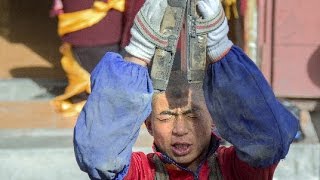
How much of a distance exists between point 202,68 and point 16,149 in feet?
8.49

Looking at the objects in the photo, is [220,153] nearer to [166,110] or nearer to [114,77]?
[166,110]

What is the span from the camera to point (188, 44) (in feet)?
7.58

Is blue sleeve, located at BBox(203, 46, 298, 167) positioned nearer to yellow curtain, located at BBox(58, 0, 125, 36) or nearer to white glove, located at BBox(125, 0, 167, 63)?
white glove, located at BBox(125, 0, 167, 63)

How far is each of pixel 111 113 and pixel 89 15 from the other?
113 inches

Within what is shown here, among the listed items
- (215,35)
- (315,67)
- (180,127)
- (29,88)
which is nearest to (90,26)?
(29,88)

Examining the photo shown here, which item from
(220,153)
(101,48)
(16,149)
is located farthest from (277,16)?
(220,153)

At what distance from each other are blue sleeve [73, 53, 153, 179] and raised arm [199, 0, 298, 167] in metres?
0.19

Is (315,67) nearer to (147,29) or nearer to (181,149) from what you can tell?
(181,149)

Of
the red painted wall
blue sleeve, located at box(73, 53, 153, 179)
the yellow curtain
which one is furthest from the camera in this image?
the red painted wall

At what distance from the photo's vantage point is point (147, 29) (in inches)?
89.0

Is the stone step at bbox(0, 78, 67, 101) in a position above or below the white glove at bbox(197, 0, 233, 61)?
below

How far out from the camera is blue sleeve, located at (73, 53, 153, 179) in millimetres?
2260

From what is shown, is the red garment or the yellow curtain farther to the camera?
the yellow curtain

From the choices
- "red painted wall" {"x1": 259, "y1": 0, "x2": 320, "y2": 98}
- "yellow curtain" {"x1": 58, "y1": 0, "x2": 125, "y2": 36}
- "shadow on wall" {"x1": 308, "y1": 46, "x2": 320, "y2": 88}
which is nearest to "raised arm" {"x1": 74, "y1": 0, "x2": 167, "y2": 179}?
"yellow curtain" {"x1": 58, "y1": 0, "x2": 125, "y2": 36}
